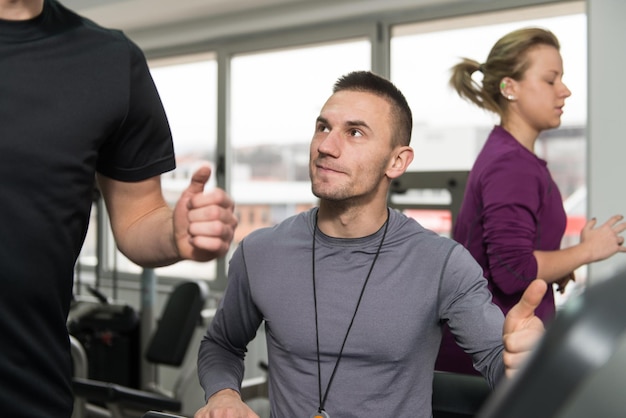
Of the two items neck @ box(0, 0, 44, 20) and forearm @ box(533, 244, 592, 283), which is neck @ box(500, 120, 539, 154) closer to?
forearm @ box(533, 244, 592, 283)

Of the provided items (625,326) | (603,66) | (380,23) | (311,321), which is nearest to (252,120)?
(380,23)

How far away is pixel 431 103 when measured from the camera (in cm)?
358

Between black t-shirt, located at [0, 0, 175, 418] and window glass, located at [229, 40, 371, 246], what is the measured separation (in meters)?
2.90

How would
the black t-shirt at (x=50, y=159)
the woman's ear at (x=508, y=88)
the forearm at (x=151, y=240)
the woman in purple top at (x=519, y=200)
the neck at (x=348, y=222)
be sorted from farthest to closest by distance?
the woman's ear at (x=508, y=88), the woman in purple top at (x=519, y=200), the neck at (x=348, y=222), the forearm at (x=151, y=240), the black t-shirt at (x=50, y=159)

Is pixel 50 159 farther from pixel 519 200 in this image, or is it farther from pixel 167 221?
pixel 519 200

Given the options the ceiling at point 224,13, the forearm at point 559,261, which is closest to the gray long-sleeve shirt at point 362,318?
the forearm at point 559,261

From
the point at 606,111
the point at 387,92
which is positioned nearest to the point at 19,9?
the point at 387,92

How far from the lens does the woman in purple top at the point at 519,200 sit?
1.63 meters

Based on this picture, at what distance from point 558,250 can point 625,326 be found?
1461mm

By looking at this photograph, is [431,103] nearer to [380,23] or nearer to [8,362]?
[380,23]

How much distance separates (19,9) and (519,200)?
1.10 metres

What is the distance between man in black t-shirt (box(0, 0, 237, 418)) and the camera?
89 centimetres

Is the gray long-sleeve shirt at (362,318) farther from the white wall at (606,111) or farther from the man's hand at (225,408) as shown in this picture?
the white wall at (606,111)

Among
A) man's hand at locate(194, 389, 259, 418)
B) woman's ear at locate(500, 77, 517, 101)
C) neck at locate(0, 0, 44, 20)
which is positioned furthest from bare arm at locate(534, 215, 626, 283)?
neck at locate(0, 0, 44, 20)
